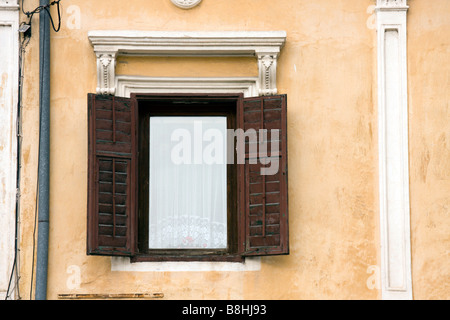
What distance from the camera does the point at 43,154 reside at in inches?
471

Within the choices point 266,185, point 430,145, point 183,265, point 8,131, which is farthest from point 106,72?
point 430,145

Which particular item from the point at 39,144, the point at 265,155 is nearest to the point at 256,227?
the point at 265,155

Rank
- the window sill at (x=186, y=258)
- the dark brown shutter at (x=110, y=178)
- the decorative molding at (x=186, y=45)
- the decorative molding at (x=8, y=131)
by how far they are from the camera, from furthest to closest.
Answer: the decorative molding at (x=186, y=45) → the window sill at (x=186, y=258) → the decorative molding at (x=8, y=131) → the dark brown shutter at (x=110, y=178)

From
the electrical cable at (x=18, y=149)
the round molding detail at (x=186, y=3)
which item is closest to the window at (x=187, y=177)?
the electrical cable at (x=18, y=149)

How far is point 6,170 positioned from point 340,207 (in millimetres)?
3447

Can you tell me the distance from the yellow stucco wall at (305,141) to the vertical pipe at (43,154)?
0.36 ft

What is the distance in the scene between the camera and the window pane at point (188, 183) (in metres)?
12.3

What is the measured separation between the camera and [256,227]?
469 inches

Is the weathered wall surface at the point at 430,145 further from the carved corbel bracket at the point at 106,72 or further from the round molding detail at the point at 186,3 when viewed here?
the carved corbel bracket at the point at 106,72

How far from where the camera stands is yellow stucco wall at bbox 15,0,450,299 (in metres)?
11.9

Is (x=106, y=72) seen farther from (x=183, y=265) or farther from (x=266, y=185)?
(x=183, y=265)

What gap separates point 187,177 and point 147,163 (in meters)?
0.45

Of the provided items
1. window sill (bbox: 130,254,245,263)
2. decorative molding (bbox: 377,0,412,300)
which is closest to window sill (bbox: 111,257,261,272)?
window sill (bbox: 130,254,245,263)

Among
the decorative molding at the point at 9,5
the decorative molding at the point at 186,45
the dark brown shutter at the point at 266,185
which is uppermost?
the decorative molding at the point at 9,5
